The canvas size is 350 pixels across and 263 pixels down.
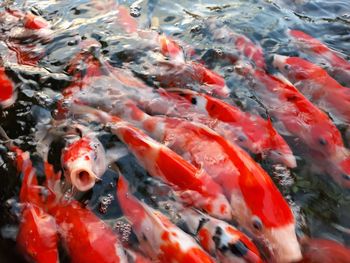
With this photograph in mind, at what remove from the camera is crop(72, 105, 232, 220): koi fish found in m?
2.77

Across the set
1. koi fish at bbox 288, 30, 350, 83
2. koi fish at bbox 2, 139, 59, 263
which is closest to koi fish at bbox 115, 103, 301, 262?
koi fish at bbox 2, 139, 59, 263

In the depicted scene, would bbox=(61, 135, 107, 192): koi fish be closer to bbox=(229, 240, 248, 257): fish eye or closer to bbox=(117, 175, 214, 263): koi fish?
bbox=(117, 175, 214, 263): koi fish

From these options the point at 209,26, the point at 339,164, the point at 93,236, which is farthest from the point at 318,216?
the point at 209,26

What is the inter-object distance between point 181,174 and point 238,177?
1.21 ft

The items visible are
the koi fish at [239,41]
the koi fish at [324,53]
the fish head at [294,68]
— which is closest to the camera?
the fish head at [294,68]

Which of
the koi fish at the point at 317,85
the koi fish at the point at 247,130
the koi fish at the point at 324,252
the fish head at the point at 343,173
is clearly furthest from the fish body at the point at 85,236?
the koi fish at the point at 317,85

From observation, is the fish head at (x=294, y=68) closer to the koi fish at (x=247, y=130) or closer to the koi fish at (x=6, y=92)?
the koi fish at (x=247, y=130)

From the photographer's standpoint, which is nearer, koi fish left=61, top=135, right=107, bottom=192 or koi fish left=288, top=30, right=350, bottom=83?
koi fish left=61, top=135, right=107, bottom=192

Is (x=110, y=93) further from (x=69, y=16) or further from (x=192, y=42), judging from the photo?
(x=69, y=16)

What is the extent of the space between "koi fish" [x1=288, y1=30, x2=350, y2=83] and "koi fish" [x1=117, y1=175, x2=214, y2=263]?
2.40 metres

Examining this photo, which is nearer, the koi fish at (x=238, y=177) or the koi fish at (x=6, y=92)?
the koi fish at (x=238, y=177)

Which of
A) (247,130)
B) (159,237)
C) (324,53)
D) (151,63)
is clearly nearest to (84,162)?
(159,237)

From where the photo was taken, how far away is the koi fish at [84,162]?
2.78m

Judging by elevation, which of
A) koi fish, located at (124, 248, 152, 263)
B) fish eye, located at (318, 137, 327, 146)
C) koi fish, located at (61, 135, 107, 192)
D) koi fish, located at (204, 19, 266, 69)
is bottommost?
koi fish, located at (124, 248, 152, 263)
